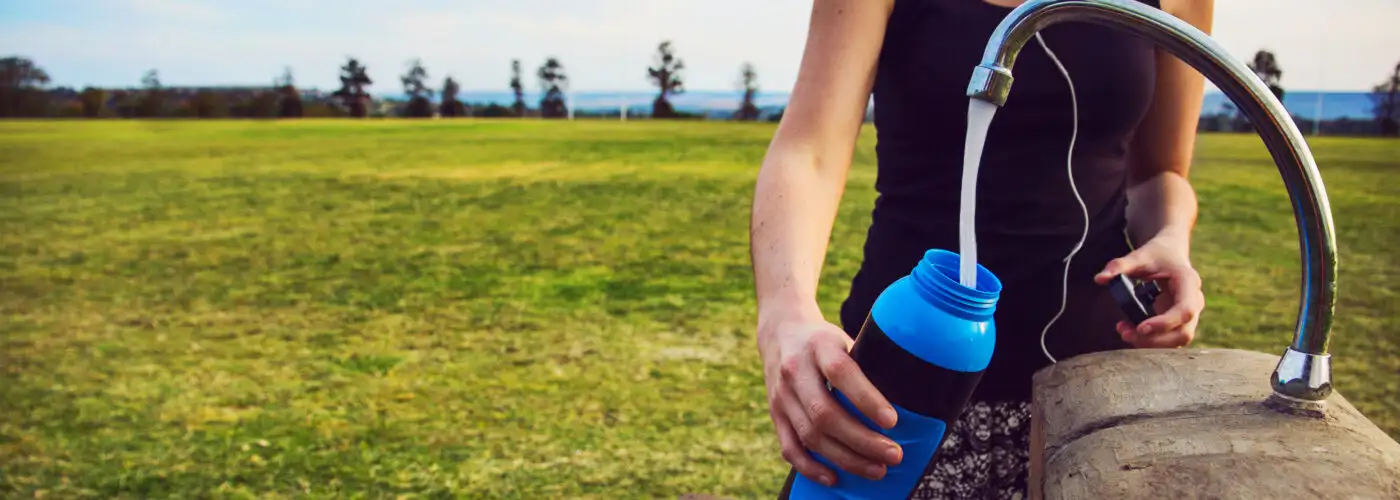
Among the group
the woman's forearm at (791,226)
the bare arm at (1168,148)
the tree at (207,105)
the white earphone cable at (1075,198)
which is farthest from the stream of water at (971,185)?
the tree at (207,105)

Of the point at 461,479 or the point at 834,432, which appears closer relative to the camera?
the point at 834,432

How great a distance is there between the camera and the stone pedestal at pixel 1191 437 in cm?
83

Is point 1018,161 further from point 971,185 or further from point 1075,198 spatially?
point 971,185

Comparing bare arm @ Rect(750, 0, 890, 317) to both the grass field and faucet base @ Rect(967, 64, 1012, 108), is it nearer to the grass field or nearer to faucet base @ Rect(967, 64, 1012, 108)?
the grass field

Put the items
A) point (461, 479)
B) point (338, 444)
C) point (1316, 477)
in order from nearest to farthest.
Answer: point (1316, 477) < point (461, 479) < point (338, 444)

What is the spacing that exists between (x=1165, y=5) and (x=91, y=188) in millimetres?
15700

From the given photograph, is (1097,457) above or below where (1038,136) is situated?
below

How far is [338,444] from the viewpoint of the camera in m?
4.39

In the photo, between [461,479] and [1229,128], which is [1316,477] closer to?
[461,479]

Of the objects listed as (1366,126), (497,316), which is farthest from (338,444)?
(1366,126)

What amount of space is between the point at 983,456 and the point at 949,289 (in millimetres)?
644

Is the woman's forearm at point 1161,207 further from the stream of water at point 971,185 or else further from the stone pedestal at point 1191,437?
Answer: the stream of water at point 971,185

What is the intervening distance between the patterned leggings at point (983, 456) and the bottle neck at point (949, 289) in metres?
0.58

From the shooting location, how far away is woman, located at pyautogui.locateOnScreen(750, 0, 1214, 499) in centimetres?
135
